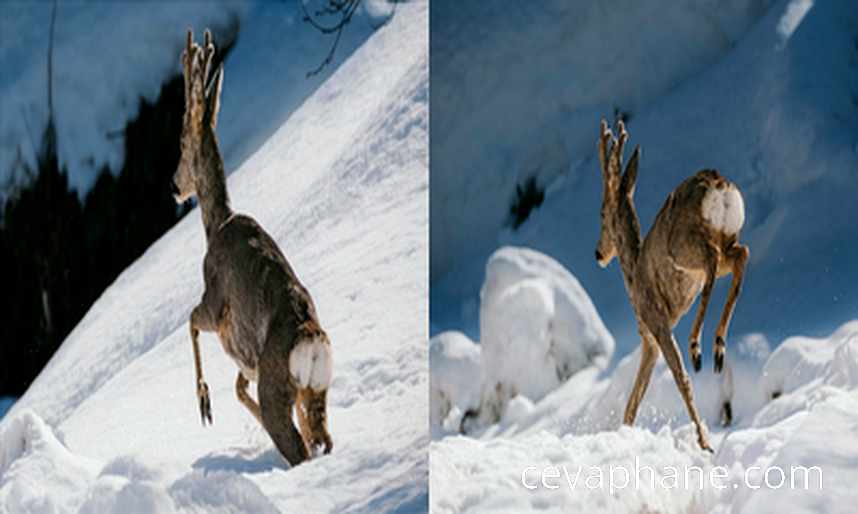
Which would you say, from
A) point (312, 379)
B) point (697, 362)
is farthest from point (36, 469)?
point (697, 362)

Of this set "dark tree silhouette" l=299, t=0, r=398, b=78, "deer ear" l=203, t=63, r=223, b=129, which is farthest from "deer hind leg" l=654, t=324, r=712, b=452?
"deer ear" l=203, t=63, r=223, b=129

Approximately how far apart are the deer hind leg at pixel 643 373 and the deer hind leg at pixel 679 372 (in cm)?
2

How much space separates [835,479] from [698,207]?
24.1 inches

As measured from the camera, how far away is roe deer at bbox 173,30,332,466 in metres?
3.08

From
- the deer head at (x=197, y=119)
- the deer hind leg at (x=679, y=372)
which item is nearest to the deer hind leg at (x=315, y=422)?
the deer head at (x=197, y=119)

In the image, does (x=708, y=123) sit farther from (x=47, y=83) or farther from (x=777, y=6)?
(x=47, y=83)

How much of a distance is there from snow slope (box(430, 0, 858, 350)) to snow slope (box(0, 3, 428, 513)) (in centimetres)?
13

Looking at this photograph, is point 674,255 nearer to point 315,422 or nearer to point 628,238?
point 628,238

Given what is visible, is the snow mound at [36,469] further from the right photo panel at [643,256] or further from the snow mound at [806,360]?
the snow mound at [806,360]

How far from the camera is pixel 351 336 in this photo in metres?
3.21

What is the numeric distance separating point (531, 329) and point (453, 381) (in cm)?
22

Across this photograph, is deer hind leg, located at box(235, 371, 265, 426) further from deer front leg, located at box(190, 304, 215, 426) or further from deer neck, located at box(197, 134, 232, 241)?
deer neck, located at box(197, 134, 232, 241)

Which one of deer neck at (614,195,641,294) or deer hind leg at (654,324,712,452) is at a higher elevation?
deer neck at (614,195,641,294)

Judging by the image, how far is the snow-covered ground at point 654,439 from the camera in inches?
105
